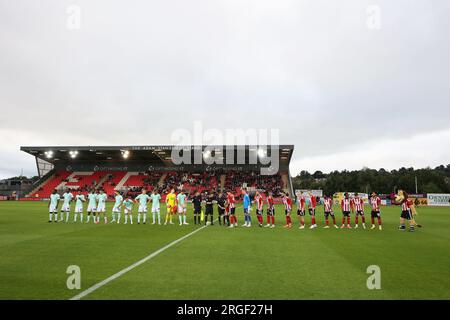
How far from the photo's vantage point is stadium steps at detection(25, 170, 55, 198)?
54062 millimetres

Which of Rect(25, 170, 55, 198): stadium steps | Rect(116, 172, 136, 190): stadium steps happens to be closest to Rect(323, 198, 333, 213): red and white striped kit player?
Rect(116, 172, 136, 190): stadium steps

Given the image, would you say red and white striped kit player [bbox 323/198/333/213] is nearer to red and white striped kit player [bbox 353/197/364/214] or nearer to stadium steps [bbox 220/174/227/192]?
red and white striped kit player [bbox 353/197/364/214]

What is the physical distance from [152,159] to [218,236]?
154ft

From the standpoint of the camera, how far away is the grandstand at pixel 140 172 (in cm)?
5084

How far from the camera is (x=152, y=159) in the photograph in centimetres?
5759

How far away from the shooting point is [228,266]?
7.44 m

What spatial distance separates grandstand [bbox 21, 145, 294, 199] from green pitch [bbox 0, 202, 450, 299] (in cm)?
3605

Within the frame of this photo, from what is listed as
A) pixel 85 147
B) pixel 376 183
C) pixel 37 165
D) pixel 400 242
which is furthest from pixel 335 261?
pixel 376 183

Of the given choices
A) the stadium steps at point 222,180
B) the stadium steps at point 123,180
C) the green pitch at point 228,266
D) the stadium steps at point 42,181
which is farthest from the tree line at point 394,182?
the green pitch at point 228,266

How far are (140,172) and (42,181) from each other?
1874cm

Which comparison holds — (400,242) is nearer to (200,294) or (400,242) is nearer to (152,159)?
(200,294)

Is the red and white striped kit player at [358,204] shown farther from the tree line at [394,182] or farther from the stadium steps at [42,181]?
the tree line at [394,182]

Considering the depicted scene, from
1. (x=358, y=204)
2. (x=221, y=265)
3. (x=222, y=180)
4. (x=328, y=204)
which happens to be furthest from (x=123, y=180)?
(x=221, y=265)

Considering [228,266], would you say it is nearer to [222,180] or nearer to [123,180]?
[222,180]
